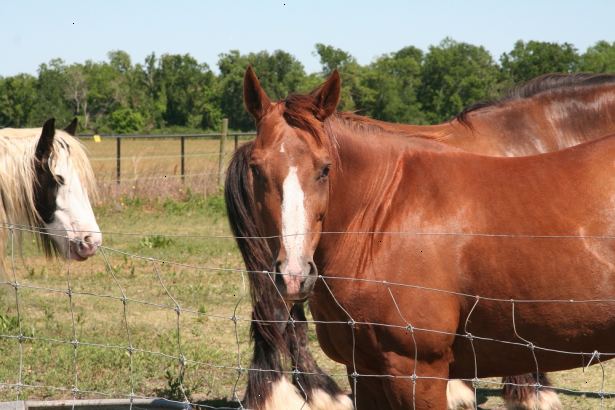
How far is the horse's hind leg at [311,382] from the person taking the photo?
5.06 meters

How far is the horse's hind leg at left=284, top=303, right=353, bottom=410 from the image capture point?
506 cm

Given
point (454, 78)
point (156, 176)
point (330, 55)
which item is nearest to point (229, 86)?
point (330, 55)

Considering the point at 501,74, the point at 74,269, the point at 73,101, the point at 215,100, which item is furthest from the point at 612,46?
the point at 74,269

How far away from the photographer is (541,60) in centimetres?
5188

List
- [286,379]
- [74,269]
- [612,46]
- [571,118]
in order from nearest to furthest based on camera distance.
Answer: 1. [286,379]
2. [571,118]
3. [74,269]
4. [612,46]

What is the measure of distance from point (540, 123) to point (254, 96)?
120 inches

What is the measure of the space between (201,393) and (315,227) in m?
2.56

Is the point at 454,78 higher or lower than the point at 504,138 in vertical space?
higher

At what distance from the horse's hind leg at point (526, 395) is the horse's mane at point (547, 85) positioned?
1842mm

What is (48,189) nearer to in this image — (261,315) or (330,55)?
(261,315)

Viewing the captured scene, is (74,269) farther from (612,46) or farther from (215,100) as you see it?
(612,46)

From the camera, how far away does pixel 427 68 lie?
5978 cm

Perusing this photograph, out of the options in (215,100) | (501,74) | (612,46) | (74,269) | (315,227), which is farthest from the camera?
(612,46)

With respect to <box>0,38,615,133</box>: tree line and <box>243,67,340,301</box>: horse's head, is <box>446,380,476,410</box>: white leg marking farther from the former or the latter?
<box>0,38,615,133</box>: tree line
